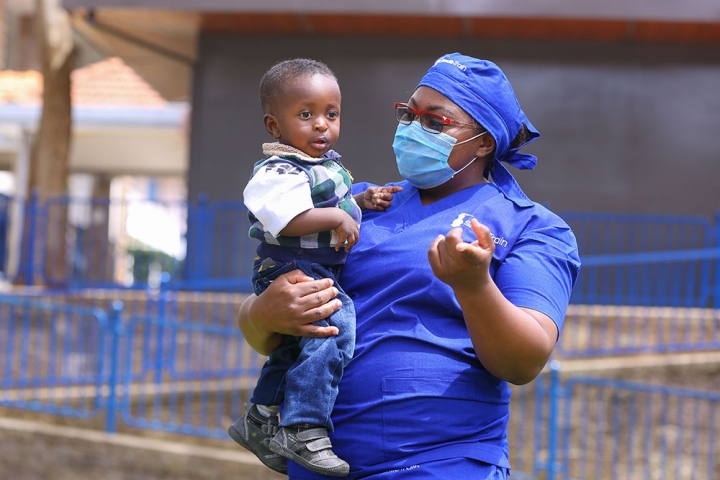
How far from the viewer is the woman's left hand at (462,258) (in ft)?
6.42

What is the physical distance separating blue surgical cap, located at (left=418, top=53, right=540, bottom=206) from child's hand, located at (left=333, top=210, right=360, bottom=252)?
16.4 inches

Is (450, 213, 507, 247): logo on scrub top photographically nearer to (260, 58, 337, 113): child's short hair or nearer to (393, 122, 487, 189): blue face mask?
(393, 122, 487, 189): blue face mask

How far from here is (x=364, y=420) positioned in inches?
91.7

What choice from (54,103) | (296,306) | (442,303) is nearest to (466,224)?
(442,303)

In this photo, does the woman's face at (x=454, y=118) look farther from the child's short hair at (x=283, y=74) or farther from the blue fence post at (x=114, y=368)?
the blue fence post at (x=114, y=368)

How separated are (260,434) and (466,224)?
820mm

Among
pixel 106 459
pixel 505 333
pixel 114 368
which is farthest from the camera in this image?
pixel 114 368

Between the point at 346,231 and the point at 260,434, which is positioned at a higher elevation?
the point at 346,231

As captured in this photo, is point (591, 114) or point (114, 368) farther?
point (591, 114)

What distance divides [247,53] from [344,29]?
1317 millimetres

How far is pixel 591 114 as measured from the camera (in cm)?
1163

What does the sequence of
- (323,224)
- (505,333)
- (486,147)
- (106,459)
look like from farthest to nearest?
(106,459) → (486,147) → (323,224) → (505,333)

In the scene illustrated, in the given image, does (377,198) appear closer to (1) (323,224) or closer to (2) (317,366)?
(1) (323,224)

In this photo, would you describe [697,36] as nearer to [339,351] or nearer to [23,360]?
[23,360]
